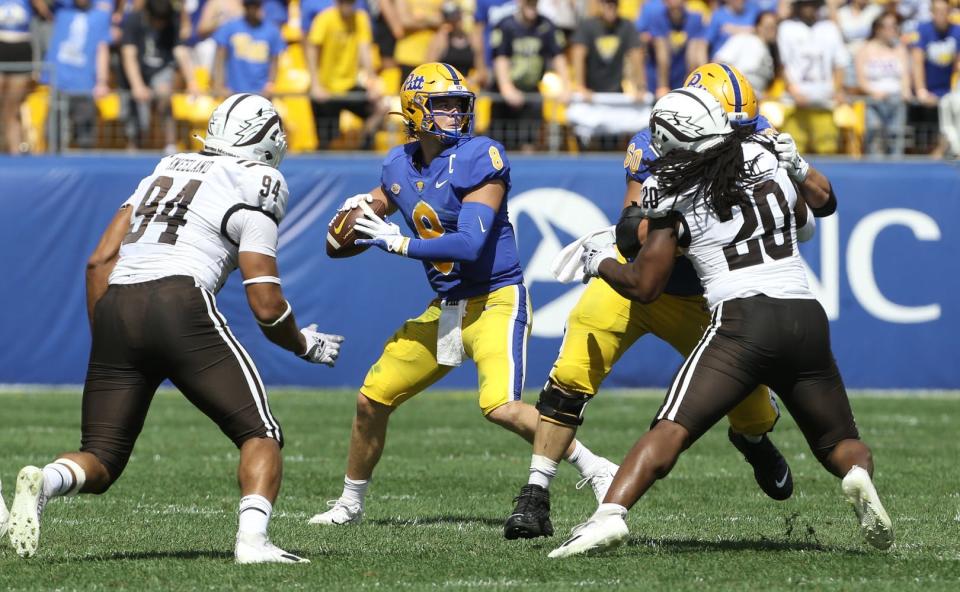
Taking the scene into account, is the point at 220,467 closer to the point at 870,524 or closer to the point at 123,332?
the point at 123,332

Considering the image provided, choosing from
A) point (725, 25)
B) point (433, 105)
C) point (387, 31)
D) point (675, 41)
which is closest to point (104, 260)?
point (433, 105)

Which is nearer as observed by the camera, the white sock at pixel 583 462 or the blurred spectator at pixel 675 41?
the white sock at pixel 583 462

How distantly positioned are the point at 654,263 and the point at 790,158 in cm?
72

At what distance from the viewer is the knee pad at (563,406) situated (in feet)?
21.4

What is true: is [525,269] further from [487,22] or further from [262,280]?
[262,280]

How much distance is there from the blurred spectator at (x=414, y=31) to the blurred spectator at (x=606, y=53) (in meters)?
1.33

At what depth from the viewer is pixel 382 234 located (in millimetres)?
6387

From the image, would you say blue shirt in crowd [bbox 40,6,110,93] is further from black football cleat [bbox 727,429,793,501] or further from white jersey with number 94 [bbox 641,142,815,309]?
white jersey with number 94 [bbox 641,142,815,309]

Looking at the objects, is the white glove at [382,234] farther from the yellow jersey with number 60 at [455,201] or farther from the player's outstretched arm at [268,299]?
the player's outstretched arm at [268,299]

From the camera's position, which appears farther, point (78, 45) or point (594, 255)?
point (78, 45)

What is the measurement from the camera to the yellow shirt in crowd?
14.2 m

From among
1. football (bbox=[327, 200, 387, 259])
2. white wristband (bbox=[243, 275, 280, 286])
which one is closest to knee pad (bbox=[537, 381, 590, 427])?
football (bbox=[327, 200, 387, 259])

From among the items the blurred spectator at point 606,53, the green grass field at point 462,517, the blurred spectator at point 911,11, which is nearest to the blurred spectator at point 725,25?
the blurred spectator at point 606,53

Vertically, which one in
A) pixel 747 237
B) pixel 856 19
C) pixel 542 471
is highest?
pixel 856 19
